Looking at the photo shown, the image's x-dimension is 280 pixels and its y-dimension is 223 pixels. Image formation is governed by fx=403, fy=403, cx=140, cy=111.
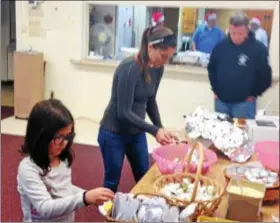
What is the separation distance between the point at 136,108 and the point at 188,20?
0.73 metres

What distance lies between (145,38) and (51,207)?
1.51 feet

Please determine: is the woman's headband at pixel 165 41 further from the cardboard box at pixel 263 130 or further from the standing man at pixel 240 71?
the cardboard box at pixel 263 130

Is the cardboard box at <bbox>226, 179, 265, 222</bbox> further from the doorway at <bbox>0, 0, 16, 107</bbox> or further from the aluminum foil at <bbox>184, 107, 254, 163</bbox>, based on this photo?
the doorway at <bbox>0, 0, 16, 107</bbox>

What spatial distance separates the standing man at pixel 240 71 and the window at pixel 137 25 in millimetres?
340

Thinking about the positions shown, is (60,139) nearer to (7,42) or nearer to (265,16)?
(7,42)

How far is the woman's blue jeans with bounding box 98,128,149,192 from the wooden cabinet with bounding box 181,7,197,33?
0.49 meters

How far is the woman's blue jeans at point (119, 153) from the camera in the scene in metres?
A: 1.00

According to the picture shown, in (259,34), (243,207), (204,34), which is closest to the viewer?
(243,207)

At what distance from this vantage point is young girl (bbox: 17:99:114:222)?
665 millimetres

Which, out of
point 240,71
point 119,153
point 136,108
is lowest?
point 119,153

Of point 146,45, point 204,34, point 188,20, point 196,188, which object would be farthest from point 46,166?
point 188,20

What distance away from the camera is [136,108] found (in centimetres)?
99

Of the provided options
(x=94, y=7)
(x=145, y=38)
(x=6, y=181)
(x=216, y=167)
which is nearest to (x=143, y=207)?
(x=216, y=167)

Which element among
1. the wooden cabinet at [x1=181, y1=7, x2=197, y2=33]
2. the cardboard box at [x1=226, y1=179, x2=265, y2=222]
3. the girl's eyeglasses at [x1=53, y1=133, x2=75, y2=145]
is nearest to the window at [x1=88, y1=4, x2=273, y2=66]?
the wooden cabinet at [x1=181, y1=7, x2=197, y2=33]
